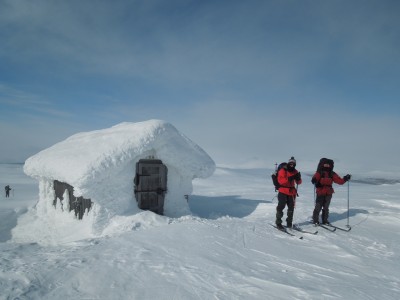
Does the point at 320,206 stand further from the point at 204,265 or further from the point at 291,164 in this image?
the point at 204,265

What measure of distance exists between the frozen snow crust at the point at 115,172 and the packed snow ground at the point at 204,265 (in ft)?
2.39

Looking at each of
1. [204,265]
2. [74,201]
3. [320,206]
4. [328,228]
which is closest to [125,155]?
[74,201]

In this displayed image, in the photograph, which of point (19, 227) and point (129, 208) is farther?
point (19, 227)

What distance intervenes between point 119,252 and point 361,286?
4.10 meters

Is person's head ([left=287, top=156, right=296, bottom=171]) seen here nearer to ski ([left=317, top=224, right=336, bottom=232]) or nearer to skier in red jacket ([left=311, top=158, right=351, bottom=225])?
skier in red jacket ([left=311, top=158, right=351, bottom=225])

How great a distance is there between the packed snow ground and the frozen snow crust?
0.73 m

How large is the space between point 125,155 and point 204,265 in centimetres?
428

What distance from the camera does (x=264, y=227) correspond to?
800 centimetres

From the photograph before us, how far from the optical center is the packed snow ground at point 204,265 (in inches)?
150

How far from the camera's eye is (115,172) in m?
7.93

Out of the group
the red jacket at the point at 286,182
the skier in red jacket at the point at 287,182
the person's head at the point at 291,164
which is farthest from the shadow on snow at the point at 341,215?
the person's head at the point at 291,164

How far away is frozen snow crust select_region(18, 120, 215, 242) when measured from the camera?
24.9 feet

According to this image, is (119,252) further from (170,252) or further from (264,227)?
(264,227)

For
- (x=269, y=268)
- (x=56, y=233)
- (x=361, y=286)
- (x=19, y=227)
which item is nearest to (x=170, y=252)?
(x=269, y=268)
